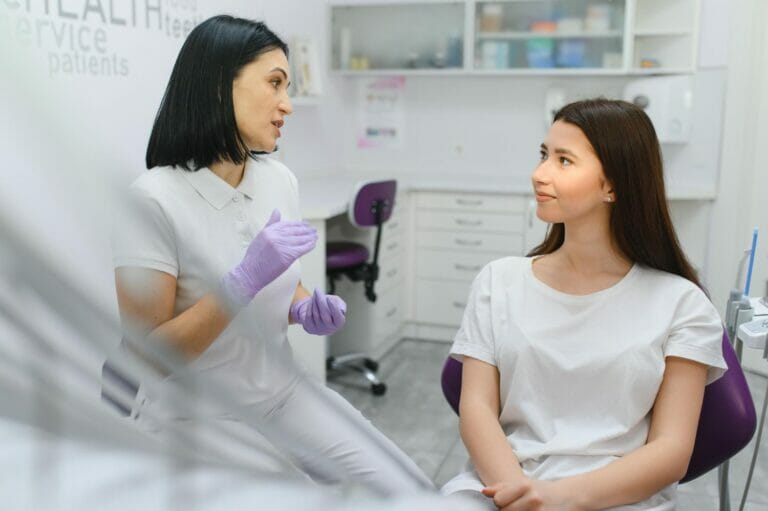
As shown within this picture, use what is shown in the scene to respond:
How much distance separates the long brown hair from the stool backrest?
193 centimetres

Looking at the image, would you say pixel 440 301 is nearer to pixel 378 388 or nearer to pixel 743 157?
pixel 378 388

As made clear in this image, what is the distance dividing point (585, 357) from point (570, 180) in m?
0.29

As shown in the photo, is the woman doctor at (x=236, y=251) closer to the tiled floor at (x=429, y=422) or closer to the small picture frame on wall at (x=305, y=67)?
the tiled floor at (x=429, y=422)

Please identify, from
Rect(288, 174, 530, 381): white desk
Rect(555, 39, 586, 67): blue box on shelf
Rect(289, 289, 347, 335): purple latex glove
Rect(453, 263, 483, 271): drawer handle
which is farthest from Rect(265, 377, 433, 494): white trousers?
Rect(555, 39, 586, 67): blue box on shelf

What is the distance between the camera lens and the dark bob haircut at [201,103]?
1.52m

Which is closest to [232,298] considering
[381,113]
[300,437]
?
[300,437]

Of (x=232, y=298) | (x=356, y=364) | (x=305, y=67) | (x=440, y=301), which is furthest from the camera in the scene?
(x=440, y=301)

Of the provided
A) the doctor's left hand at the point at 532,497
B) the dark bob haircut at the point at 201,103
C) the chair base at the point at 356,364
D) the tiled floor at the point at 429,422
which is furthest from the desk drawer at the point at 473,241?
the doctor's left hand at the point at 532,497

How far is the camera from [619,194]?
1.30m

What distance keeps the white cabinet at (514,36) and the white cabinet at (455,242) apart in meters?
0.71

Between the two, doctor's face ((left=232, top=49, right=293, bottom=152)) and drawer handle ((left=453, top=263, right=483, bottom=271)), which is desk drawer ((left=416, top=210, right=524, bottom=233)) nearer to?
drawer handle ((left=453, top=263, right=483, bottom=271))

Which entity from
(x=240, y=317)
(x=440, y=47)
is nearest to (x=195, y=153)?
(x=240, y=317)

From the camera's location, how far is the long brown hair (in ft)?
4.24

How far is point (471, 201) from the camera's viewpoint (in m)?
3.96
